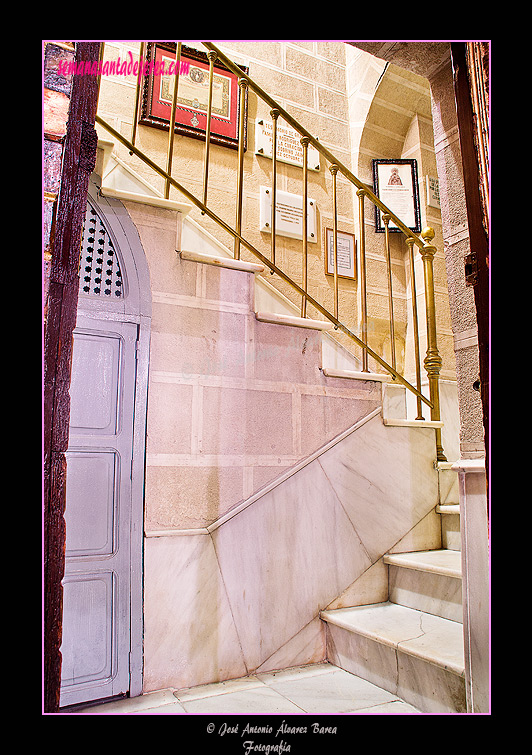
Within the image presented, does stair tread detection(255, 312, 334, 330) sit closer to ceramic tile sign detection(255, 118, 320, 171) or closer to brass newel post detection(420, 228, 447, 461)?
brass newel post detection(420, 228, 447, 461)

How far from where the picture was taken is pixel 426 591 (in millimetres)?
1972

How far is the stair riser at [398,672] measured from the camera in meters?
1.45

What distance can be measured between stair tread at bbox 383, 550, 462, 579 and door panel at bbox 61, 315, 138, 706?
115 centimetres

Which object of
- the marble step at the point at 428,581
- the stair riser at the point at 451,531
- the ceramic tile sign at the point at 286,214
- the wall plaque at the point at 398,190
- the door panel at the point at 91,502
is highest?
the wall plaque at the point at 398,190

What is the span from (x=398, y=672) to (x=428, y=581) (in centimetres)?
43

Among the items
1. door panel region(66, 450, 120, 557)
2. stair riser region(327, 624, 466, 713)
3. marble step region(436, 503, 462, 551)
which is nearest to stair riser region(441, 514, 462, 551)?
marble step region(436, 503, 462, 551)

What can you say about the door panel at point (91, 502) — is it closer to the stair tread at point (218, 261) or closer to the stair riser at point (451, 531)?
the stair tread at point (218, 261)

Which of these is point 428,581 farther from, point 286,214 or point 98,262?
point 286,214

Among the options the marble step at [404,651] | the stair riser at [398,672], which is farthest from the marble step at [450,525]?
the stair riser at [398,672]

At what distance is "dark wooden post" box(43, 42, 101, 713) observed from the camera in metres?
0.92

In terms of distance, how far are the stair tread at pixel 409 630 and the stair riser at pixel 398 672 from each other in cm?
3
